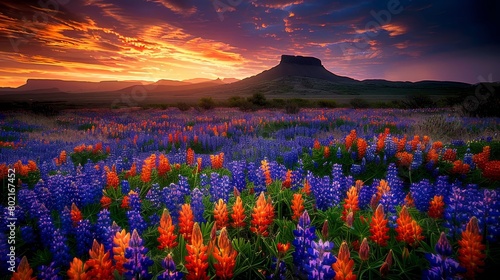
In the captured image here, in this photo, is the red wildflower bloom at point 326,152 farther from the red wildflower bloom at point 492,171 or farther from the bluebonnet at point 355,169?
the red wildflower bloom at point 492,171

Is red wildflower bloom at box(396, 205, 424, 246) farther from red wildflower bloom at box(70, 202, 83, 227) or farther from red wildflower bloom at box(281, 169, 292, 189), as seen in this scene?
red wildflower bloom at box(70, 202, 83, 227)

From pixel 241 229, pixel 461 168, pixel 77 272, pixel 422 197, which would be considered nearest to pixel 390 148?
pixel 461 168

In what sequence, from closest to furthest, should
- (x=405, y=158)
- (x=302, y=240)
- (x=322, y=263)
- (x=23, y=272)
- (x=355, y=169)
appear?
(x=23, y=272) → (x=322, y=263) → (x=302, y=240) → (x=355, y=169) → (x=405, y=158)

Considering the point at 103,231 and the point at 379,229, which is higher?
the point at 379,229

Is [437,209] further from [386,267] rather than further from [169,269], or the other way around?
[169,269]

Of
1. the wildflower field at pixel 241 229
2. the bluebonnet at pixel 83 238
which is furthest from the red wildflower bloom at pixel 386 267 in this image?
the bluebonnet at pixel 83 238

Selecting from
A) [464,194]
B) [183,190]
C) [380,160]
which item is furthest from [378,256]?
[380,160]

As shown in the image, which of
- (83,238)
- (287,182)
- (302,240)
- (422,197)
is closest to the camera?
(302,240)

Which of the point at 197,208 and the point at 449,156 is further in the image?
the point at 449,156

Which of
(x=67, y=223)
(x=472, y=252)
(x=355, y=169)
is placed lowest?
(x=355, y=169)

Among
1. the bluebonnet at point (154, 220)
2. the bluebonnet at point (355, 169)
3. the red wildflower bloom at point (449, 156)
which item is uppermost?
the red wildflower bloom at point (449, 156)

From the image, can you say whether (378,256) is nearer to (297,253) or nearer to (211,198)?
(297,253)

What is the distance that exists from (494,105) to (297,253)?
2050cm

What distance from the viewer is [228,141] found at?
347 inches
